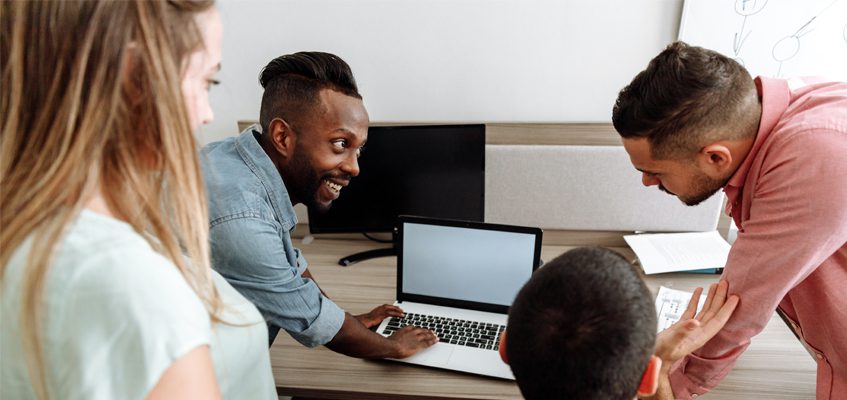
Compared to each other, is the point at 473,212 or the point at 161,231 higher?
the point at 161,231

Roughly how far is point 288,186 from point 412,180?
18.8 inches

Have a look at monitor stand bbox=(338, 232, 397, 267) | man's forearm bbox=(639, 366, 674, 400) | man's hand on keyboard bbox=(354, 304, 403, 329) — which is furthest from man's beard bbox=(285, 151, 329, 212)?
man's forearm bbox=(639, 366, 674, 400)

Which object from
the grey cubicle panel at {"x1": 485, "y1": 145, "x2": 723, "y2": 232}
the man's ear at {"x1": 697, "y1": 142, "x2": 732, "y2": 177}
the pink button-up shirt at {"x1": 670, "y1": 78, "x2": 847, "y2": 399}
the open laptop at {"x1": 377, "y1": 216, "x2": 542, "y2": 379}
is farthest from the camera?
the grey cubicle panel at {"x1": 485, "y1": 145, "x2": 723, "y2": 232}

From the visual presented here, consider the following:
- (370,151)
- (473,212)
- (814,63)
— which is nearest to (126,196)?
(370,151)

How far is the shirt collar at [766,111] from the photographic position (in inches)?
35.8

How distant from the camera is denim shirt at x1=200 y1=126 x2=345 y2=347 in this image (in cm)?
94

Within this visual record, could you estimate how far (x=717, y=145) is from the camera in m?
0.92

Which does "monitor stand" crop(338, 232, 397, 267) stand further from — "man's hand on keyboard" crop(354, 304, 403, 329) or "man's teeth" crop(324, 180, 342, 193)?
"man's teeth" crop(324, 180, 342, 193)

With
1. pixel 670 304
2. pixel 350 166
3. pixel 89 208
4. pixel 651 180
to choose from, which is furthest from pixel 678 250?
pixel 89 208

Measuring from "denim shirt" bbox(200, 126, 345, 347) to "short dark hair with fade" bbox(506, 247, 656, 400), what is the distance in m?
0.49

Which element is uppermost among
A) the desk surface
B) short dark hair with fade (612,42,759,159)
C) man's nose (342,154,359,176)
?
short dark hair with fade (612,42,759,159)

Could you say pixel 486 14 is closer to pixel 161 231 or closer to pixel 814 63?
pixel 814 63

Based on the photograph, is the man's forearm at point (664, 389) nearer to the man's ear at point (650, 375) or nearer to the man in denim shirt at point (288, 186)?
the man's ear at point (650, 375)

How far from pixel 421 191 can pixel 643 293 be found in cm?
95
